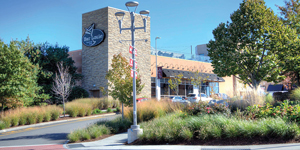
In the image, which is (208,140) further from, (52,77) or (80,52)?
(80,52)

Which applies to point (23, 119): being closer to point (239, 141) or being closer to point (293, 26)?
point (239, 141)

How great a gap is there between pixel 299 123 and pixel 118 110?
19554 millimetres

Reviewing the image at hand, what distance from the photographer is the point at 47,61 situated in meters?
31.4

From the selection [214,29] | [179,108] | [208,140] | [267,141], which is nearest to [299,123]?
[267,141]

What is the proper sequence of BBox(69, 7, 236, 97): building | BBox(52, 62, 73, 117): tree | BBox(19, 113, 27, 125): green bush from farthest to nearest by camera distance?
BBox(69, 7, 236, 97): building → BBox(52, 62, 73, 117): tree → BBox(19, 113, 27, 125): green bush

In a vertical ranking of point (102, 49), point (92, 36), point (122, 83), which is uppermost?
A: point (92, 36)

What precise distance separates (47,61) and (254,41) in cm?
2367

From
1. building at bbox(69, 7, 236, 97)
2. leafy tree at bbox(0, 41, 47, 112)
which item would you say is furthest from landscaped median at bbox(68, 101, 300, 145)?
building at bbox(69, 7, 236, 97)

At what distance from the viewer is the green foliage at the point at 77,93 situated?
31.7 m

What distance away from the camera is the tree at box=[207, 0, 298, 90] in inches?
748

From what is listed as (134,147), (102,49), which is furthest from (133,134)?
(102,49)

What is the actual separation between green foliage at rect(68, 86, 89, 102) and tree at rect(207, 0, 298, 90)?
18.3m

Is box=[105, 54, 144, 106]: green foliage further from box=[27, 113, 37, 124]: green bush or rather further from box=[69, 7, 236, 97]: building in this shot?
box=[69, 7, 236, 97]: building

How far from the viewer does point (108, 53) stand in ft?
107
